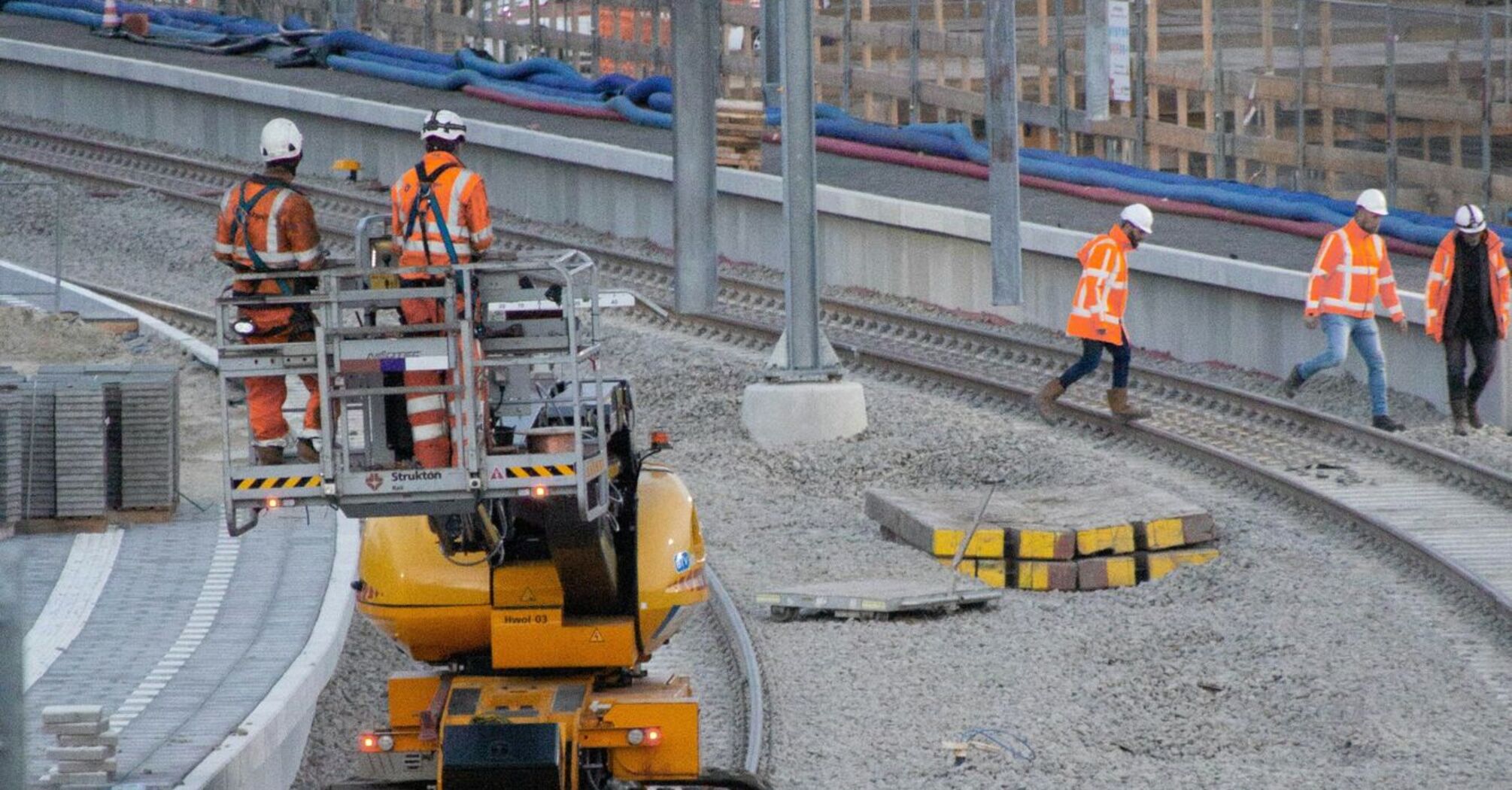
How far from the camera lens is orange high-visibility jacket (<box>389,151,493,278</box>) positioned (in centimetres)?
812

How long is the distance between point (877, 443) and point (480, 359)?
10.7 m

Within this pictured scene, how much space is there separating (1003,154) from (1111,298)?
381cm

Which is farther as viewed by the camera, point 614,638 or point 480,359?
point 614,638

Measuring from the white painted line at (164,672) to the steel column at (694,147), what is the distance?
913cm

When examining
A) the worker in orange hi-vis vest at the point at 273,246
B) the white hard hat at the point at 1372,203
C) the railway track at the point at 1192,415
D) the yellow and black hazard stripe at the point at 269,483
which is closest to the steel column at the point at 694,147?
the railway track at the point at 1192,415

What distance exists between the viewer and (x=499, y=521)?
767cm

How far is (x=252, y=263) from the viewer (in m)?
8.59

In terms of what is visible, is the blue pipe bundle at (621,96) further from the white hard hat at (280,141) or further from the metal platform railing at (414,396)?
the metal platform railing at (414,396)

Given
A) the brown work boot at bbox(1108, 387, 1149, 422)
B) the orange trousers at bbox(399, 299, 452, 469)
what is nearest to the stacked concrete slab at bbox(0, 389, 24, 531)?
the orange trousers at bbox(399, 299, 452, 469)

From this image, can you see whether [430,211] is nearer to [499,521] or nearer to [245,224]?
[245,224]

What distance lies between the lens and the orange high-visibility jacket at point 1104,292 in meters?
17.7

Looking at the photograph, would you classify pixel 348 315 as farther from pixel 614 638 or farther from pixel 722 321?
pixel 722 321

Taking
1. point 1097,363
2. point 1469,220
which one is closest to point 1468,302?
point 1469,220

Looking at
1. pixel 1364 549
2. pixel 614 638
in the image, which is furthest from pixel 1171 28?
pixel 614 638
